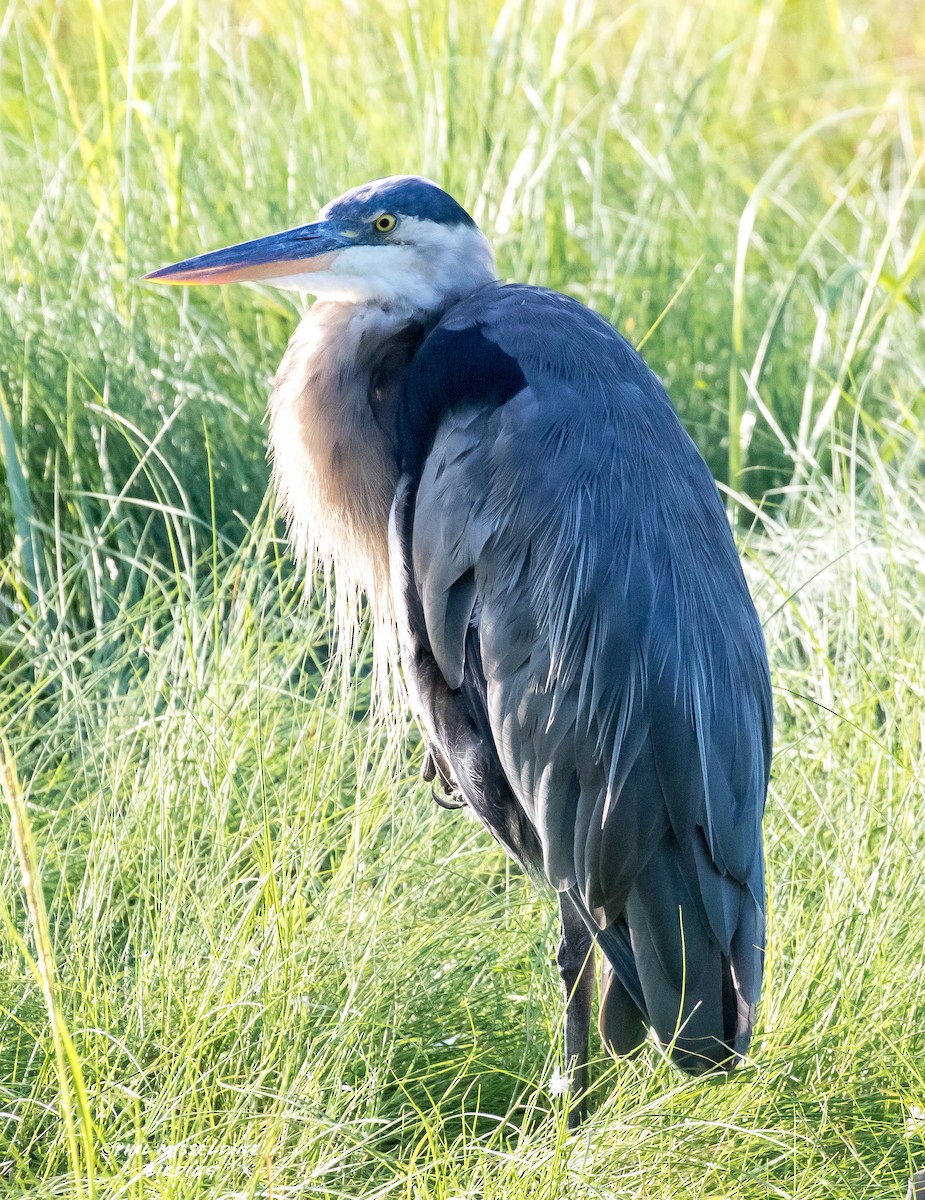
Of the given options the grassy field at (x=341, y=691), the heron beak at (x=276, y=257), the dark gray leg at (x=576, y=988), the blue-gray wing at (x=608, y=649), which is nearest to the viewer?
the grassy field at (x=341, y=691)

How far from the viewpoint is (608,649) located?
2217mm

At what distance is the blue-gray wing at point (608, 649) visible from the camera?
7.18 ft

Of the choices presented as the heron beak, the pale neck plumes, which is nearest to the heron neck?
the pale neck plumes

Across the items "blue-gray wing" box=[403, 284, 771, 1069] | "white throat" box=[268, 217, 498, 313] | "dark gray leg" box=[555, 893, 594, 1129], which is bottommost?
"dark gray leg" box=[555, 893, 594, 1129]

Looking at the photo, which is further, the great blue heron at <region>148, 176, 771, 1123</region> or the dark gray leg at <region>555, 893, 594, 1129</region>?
the dark gray leg at <region>555, 893, 594, 1129</region>

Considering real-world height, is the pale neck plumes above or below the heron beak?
below

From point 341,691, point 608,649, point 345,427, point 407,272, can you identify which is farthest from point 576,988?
point 407,272

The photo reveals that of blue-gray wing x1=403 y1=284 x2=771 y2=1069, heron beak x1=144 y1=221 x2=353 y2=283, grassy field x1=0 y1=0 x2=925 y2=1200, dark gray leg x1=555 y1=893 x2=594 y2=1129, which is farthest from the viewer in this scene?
heron beak x1=144 y1=221 x2=353 y2=283

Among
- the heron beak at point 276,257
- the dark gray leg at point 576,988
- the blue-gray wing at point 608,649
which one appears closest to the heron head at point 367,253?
the heron beak at point 276,257

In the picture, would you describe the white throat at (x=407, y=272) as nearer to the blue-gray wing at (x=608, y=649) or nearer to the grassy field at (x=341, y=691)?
the blue-gray wing at (x=608, y=649)

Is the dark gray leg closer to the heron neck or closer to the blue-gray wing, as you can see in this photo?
the blue-gray wing

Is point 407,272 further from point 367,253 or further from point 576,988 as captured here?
point 576,988

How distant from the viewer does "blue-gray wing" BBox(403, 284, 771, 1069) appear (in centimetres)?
219

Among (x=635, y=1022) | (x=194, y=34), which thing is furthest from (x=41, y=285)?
(x=635, y=1022)
